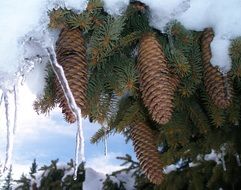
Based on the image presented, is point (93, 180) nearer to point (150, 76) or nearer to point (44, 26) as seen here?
point (150, 76)

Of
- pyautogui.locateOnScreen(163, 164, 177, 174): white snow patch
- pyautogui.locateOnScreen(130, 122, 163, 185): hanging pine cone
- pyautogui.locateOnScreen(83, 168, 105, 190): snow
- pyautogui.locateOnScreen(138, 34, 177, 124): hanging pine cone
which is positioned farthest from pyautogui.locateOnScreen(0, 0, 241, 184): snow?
pyautogui.locateOnScreen(83, 168, 105, 190): snow

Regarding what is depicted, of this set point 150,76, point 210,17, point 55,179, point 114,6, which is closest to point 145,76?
point 150,76

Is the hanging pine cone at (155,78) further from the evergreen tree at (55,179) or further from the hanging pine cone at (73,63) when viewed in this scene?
the evergreen tree at (55,179)

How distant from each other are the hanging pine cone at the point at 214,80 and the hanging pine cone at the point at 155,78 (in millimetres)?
211

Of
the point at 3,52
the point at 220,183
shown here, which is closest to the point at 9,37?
the point at 3,52

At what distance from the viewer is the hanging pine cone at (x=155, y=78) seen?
63.3 inches

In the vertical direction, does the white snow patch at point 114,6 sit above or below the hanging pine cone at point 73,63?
above

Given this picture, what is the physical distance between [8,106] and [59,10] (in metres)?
0.41

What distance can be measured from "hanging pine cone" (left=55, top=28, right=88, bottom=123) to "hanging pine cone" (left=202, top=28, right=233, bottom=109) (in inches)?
21.8

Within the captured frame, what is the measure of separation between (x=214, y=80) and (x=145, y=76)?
0.33m

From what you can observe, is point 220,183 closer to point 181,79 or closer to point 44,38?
point 181,79

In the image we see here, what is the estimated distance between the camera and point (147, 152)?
2.08 m

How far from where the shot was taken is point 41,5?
1426 millimetres

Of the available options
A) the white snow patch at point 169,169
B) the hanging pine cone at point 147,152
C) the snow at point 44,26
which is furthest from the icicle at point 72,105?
the white snow patch at point 169,169
